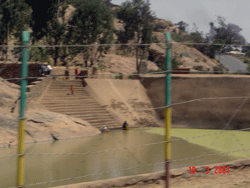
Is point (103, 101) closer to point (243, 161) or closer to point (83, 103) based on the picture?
point (83, 103)

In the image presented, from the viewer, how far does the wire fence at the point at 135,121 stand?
789 cm

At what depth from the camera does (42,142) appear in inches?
406

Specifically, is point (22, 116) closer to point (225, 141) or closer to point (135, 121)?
point (225, 141)

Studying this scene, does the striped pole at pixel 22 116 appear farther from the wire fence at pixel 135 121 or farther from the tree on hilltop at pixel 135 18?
the tree on hilltop at pixel 135 18

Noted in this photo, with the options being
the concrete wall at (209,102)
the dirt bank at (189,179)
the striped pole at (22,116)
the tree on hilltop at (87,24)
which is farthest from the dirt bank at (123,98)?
the striped pole at (22,116)

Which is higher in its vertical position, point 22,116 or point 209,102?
point 22,116

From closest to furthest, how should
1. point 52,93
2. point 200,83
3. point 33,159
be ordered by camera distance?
point 33,159, point 52,93, point 200,83

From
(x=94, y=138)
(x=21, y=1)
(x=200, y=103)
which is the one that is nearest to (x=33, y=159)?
(x=94, y=138)

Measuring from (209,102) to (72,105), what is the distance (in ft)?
21.0

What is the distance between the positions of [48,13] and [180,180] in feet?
A: 62.9

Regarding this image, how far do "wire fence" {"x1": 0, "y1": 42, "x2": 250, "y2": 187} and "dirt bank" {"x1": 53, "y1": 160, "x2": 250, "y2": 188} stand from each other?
297 cm

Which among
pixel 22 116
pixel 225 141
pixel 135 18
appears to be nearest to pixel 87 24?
pixel 135 18

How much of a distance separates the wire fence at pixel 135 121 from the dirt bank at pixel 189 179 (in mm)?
2975

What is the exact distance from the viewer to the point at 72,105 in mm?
14148
